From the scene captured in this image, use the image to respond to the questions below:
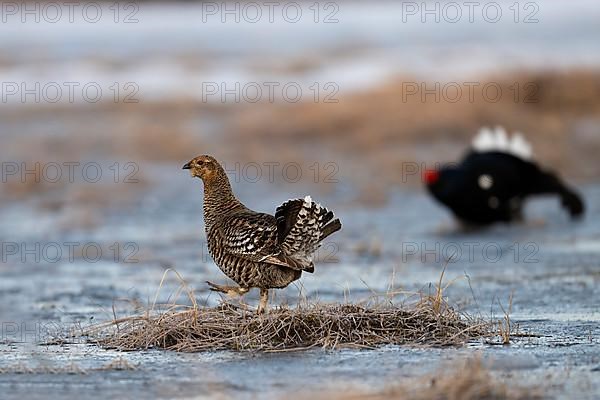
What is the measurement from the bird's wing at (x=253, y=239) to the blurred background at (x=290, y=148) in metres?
0.62

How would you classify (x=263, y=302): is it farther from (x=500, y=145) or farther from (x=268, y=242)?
(x=500, y=145)

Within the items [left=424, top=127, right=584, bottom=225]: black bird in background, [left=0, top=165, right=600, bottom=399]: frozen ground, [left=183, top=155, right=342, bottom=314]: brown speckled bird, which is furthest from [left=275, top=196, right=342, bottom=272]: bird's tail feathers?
[left=424, top=127, right=584, bottom=225]: black bird in background


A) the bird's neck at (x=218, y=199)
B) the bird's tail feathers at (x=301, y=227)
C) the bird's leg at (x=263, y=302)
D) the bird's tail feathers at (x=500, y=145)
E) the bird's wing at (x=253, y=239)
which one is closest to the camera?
the bird's tail feathers at (x=301, y=227)

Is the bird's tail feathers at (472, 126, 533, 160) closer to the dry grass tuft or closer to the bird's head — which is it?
the bird's head

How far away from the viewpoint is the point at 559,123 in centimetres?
2069

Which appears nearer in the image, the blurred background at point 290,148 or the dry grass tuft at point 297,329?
the dry grass tuft at point 297,329

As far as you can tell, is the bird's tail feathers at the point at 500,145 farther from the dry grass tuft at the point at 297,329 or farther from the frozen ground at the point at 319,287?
the dry grass tuft at the point at 297,329

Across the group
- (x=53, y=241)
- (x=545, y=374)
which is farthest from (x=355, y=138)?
(x=545, y=374)

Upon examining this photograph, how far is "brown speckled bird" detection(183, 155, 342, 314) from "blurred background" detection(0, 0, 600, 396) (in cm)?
48

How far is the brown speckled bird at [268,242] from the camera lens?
25.2 ft

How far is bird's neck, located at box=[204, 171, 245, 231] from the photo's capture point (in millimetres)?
8406

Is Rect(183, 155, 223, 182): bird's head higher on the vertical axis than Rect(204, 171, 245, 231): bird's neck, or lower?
higher

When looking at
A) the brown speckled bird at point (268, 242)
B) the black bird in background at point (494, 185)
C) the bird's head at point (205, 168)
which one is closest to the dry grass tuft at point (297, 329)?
the brown speckled bird at point (268, 242)

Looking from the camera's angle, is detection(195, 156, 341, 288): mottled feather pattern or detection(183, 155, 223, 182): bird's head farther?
detection(183, 155, 223, 182): bird's head
